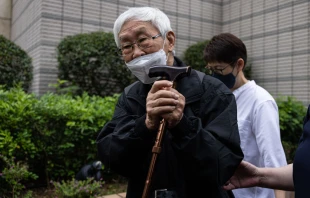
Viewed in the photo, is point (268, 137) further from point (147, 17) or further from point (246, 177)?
point (147, 17)

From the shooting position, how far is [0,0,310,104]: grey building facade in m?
7.22

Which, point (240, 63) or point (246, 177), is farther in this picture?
point (240, 63)

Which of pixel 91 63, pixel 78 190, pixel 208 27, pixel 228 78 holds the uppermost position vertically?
pixel 208 27

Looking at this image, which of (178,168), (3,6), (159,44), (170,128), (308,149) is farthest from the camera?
(3,6)

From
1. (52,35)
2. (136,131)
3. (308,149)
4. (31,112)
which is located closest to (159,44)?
(136,131)

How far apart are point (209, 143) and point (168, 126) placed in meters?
0.18

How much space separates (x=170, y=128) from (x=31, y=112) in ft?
10.4

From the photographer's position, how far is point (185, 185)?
1.38 metres

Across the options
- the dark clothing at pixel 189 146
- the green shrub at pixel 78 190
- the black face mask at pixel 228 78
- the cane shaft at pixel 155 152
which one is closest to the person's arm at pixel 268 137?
the black face mask at pixel 228 78

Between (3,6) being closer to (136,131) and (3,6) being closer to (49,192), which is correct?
(49,192)

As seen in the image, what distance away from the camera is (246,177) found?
1.59 meters

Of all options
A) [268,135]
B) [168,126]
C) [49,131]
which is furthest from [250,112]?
[49,131]

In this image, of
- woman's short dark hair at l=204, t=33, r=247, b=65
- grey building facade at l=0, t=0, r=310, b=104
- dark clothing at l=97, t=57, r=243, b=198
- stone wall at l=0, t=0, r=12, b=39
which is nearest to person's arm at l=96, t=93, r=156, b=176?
dark clothing at l=97, t=57, r=243, b=198

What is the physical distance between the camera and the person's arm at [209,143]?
4.11 ft
